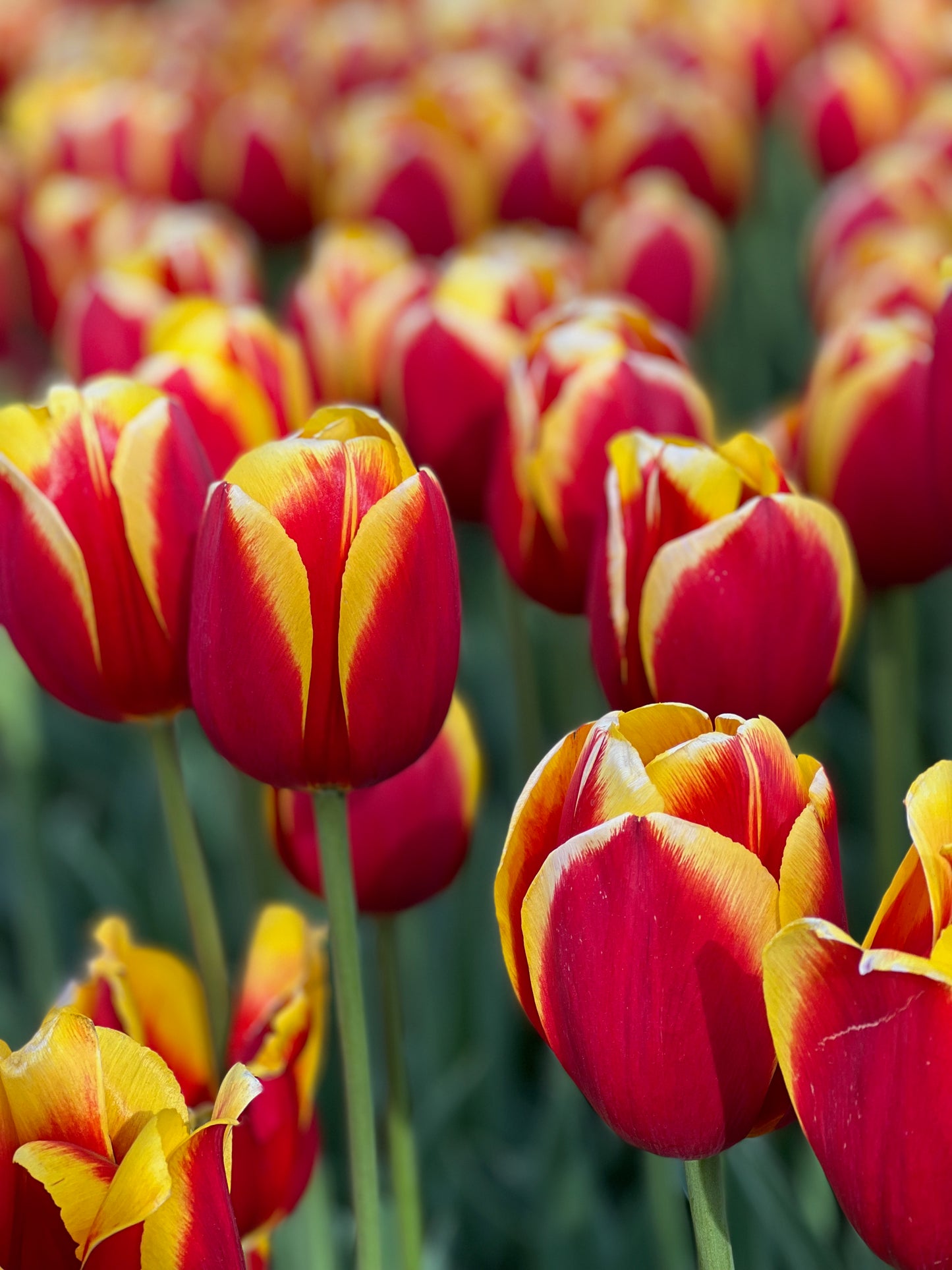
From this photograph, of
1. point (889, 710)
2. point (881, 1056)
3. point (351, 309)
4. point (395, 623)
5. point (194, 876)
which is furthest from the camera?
point (351, 309)

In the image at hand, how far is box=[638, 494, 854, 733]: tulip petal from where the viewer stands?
0.51 m

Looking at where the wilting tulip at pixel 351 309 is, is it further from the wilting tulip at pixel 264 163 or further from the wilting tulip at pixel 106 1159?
the wilting tulip at pixel 106 1159

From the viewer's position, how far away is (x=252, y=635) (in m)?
0.47

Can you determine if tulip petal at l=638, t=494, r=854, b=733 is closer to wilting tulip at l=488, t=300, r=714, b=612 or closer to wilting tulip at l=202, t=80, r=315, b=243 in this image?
wilting tulip at l=488, t=300, r=714, b=612

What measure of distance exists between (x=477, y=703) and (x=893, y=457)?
0.85m

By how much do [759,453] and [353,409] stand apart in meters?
0.15

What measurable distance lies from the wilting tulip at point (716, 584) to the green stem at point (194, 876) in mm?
161

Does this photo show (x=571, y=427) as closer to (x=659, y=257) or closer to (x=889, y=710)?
(x=889, y=710)

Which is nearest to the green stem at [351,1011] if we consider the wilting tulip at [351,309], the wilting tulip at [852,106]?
the wilting tulip at [351,309]

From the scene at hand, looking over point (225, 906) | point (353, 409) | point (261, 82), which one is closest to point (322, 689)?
point (353, 409)

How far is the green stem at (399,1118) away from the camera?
63cm

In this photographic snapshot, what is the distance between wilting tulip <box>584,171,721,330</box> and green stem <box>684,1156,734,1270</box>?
0.86 meters

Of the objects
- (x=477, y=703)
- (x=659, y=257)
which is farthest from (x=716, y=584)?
(x=477, y=703)

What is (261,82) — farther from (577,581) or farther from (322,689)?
(322,689)
